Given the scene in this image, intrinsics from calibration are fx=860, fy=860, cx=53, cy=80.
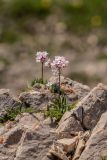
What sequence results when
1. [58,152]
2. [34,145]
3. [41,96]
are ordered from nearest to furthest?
[58,152]
[34,145]
[41,96]

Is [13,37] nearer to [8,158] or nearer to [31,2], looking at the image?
[31,2]

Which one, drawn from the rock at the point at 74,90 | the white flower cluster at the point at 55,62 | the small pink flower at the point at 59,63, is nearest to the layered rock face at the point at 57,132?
the rock at the point at 74,90

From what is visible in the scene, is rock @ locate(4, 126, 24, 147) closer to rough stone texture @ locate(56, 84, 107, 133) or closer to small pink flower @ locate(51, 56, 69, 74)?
rough stone texture @ locate(56, 84, 107, 133)

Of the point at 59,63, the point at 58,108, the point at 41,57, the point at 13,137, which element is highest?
the point at 41,57

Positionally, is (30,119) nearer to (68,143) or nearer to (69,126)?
(69,126)

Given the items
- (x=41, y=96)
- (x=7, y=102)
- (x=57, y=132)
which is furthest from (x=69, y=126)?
(x=7, y=102)

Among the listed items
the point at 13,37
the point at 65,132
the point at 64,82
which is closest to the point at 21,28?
the point at 13,37
